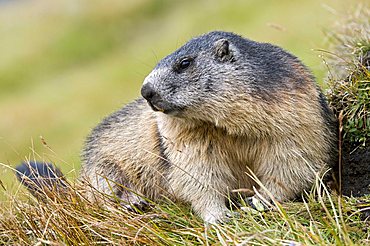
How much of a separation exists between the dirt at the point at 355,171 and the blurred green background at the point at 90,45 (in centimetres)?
1475

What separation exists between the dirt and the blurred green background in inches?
581

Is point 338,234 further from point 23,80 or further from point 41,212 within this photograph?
point 23,80

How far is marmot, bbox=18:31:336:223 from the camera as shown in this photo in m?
6.43

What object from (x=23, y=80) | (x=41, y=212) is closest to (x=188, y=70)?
(x=41, y=212)

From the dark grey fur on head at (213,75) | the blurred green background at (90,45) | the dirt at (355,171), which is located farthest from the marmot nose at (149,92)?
the blurred green background at (90,45)

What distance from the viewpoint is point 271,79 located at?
260 inches

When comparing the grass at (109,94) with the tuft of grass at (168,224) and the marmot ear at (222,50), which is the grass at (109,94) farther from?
the marmot ear at (222,50)

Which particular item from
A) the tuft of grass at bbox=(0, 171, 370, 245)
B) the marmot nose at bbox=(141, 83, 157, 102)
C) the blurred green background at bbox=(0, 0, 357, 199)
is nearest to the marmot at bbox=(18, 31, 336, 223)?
the marmot nose at bbox=(141, 83, 157, 102)

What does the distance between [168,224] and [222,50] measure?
179cm

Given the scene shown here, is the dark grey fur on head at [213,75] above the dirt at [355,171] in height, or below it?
above

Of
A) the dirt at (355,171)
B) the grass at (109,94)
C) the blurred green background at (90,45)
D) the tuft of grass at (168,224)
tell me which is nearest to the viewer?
the tuft of grass at (168,224)

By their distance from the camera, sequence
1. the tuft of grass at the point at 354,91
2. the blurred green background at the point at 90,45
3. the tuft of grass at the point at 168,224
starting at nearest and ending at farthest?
the tuft of grass at the point at 168,224, the tuft of grass at the point at 354,91, the blurred green background at the point at 90,45

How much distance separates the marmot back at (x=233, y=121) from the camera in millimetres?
6430

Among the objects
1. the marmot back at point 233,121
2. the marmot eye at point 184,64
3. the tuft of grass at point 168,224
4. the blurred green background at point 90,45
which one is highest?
the marmot eye at point 184,64
